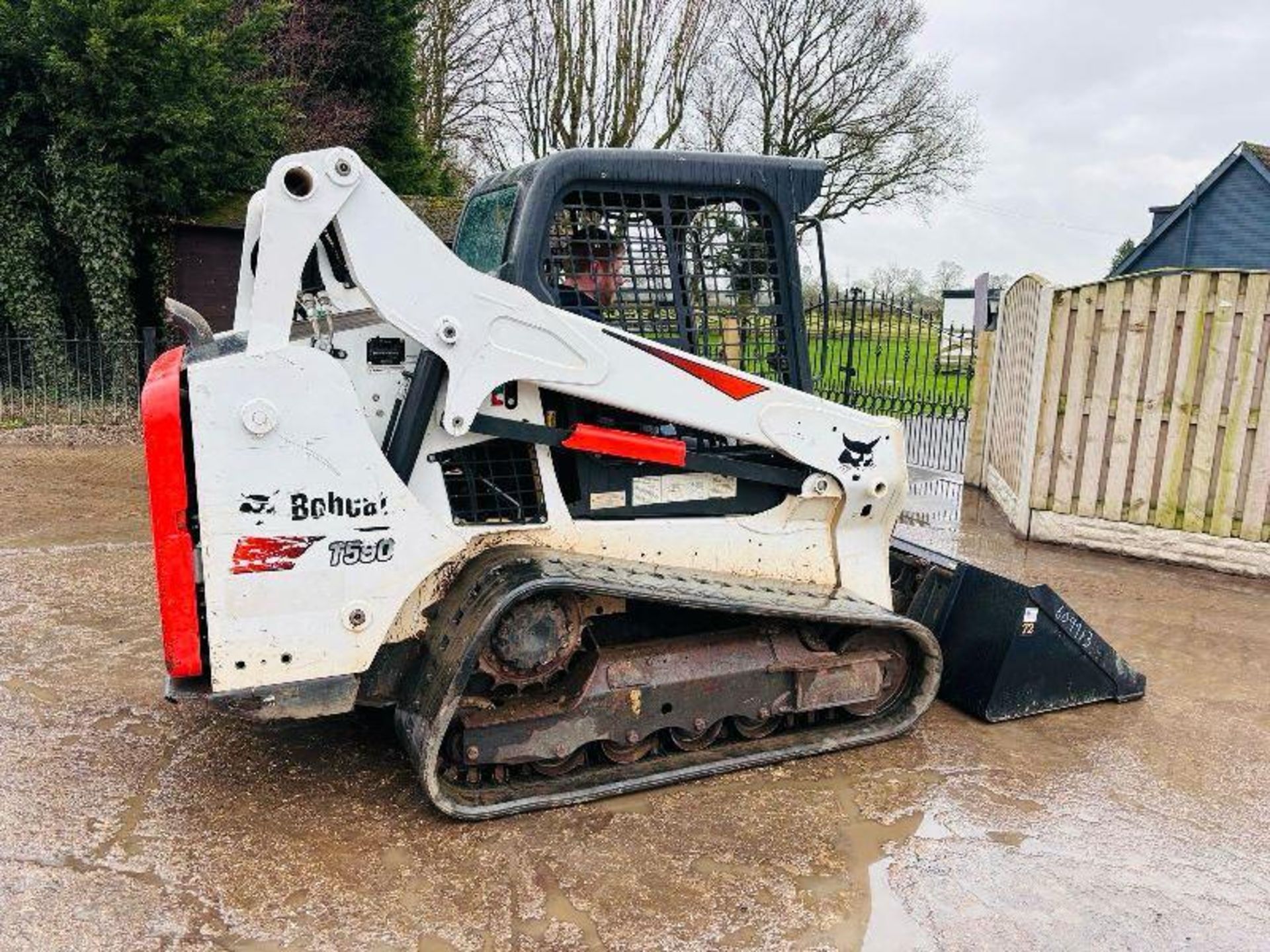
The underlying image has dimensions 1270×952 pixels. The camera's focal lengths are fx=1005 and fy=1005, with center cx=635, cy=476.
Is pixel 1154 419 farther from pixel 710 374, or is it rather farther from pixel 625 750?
pixel 625 750

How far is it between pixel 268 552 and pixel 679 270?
1815mm

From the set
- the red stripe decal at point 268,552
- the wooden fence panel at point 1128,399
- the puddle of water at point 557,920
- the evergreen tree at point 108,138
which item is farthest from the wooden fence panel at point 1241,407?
the evergreen tree at point 108,138

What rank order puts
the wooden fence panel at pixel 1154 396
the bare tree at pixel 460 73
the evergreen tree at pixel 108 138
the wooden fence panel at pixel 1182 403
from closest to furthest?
the wooden fence panel at pixel 1182 403 < the wooden fence panel at pixel 1154 396 < the evergreen tree at pixel 108 138 < the bare tree at pixel 460 73

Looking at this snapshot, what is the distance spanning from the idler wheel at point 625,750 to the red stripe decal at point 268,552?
4.29ft

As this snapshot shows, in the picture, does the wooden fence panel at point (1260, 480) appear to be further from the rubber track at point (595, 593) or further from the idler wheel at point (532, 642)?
the idler wheel at point (532, 642)

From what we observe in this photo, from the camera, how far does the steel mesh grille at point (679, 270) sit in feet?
12.3

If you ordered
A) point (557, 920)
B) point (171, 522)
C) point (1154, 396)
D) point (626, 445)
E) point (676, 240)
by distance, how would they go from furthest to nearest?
1. point (1154, 396)
2. point (676, 240)
3. point (626, 445)
4. point (171, 522)
5. point (557, 920)

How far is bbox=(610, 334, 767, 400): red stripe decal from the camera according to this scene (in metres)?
3.62

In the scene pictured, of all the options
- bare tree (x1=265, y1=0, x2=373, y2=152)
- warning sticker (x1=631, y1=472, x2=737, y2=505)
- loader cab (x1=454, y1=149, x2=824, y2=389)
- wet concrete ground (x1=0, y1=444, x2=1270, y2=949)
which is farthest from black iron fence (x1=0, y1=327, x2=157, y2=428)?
warning sticker (x1=631, y1=472, x2=737, y2=505)

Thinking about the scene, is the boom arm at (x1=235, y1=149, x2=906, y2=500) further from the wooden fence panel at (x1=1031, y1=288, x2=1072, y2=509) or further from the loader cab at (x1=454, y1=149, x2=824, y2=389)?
the wooden fence panel at (x1=1031, y1=288, x2=1072, y2=509)

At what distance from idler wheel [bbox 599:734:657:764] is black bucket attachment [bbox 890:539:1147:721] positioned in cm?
159

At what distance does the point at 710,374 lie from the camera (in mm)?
3725

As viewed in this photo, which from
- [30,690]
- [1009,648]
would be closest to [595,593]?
[1009,648]

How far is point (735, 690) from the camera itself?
12.6 ft
